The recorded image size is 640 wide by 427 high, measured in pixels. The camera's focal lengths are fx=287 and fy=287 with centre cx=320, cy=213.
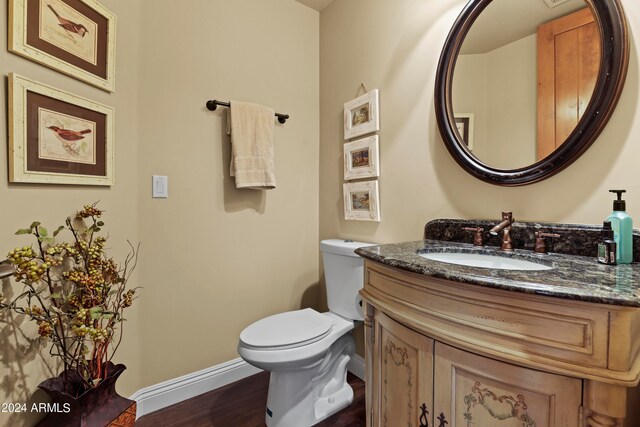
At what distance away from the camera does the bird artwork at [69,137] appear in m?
1.02

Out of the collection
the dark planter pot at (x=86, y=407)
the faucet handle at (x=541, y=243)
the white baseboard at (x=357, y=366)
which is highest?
the faucet handle at (x=541, y=243)

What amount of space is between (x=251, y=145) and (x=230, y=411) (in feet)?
4.80

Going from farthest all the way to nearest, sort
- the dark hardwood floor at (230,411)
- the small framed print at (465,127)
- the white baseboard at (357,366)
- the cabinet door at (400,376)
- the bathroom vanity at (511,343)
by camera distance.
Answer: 1. the white baseboard at (357,366)
2. the dark hardwood floor at (230,411)
3. the small framed print at (465,127)
4. the cabinet door at (400,376)
5. the bathroom vanity at (511,343)

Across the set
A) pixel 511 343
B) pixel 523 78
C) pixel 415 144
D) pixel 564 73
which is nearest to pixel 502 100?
pixel 523 78

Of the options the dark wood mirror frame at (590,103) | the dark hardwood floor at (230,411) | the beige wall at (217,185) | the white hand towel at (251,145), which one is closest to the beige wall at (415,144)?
the dark wood mirror frame at (590,103)

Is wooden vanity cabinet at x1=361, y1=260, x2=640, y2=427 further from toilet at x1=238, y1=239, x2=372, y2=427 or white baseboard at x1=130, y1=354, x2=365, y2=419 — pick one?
white baseboard at x1=130, y1=354, x2=365, y2=419

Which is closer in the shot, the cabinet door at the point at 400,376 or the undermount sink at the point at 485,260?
the cabinet door at the point at 400,376

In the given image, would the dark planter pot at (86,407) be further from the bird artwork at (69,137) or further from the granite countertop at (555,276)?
the granite countertop at (555,276)

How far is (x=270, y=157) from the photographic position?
179cm

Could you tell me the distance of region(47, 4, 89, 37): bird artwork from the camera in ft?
3.33

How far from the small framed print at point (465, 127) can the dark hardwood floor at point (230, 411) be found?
1.44m

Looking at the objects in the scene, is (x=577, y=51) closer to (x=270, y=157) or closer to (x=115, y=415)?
(x=270, y=157)

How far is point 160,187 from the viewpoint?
59.0 inches

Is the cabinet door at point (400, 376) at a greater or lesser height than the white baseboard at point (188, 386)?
greater
